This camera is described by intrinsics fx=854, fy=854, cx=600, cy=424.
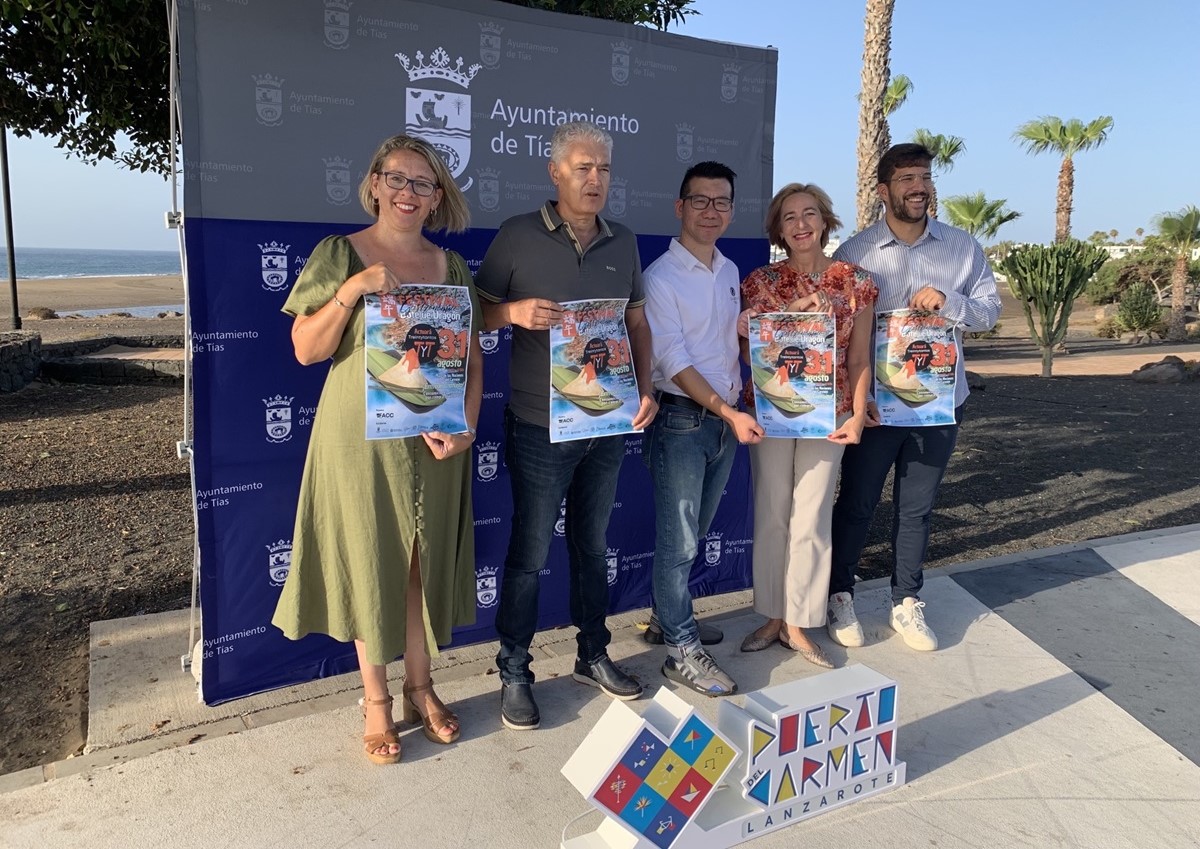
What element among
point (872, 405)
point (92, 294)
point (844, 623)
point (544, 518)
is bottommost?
point (844, 623)

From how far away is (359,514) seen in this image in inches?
105

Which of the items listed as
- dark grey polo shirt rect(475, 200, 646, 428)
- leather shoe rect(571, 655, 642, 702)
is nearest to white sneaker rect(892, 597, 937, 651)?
leather shoe rect(571, 655, 642, 702)

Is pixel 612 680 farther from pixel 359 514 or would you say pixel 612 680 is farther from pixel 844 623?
pixel 359 514

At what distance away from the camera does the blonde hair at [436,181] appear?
261 cm

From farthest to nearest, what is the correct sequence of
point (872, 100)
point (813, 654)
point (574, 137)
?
point (872, 100) → point (813, 654) → point (574, 137)

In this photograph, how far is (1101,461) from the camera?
7980mm

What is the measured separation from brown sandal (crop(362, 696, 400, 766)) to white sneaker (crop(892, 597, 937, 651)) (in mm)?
2285

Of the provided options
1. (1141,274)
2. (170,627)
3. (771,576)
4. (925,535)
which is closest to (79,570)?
(170,627)

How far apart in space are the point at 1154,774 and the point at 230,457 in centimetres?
342

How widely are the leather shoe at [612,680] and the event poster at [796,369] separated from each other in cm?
111

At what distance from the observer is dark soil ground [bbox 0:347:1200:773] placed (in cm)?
378

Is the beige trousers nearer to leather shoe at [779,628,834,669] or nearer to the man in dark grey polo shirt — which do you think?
leather shoe at [779,628,834,669]

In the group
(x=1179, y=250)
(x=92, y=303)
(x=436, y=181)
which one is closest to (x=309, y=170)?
(x=436, y=181)

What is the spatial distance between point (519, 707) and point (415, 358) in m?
1.36
